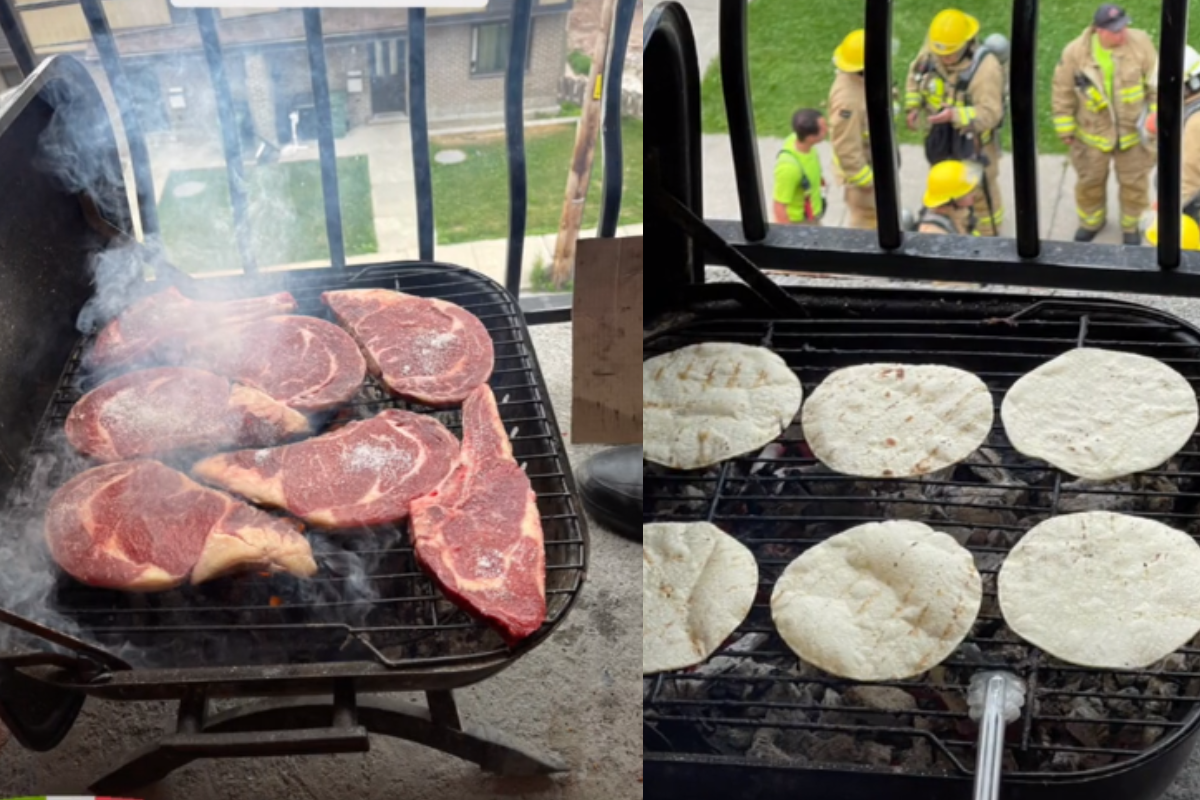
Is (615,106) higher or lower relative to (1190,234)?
higher

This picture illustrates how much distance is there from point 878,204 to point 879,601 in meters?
0.79

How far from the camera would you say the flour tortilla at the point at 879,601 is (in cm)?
142

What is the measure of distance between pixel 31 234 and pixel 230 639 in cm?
Result: 63

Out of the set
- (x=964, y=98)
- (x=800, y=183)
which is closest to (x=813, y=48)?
(x=964, y=98)

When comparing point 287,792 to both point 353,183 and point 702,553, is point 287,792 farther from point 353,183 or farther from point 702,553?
point 353,183

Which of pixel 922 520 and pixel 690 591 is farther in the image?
pixel 922 520

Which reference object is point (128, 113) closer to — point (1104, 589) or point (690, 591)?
point (690, 591)

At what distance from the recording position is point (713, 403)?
5.91ft

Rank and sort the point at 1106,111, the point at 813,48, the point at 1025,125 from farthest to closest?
1. the point at 813,48
2. the point at 1106,111
3. the point at 1025,125

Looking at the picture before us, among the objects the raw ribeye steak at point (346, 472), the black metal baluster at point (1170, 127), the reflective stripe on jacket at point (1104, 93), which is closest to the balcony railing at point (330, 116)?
the raw ribeye steak at point (346, 472)

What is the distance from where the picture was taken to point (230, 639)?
1.33 metres

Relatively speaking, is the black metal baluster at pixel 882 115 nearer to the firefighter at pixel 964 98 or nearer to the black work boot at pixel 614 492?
the black work boot at pixel 614 492

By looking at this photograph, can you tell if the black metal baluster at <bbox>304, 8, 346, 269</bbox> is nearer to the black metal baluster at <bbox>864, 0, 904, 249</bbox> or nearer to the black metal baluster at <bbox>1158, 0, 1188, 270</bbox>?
the black metal baluster at <bbox>864, 0, 904, 249</bbox>

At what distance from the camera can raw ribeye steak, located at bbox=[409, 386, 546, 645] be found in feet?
4.22
